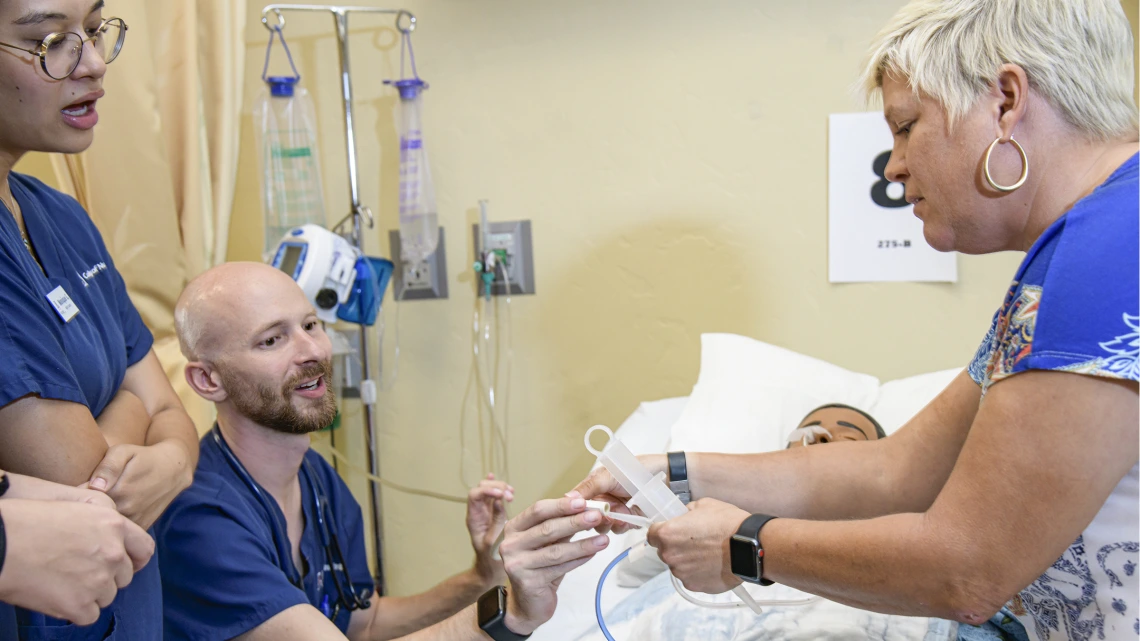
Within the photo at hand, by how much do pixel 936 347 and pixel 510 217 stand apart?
1127 millimetres

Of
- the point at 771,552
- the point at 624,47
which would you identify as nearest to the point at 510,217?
the point at 624,47

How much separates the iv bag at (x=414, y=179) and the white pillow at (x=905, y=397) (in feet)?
3.88

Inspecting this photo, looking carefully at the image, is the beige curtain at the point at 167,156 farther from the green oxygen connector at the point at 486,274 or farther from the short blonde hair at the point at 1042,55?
the short blonde hair at the point at 1042,55

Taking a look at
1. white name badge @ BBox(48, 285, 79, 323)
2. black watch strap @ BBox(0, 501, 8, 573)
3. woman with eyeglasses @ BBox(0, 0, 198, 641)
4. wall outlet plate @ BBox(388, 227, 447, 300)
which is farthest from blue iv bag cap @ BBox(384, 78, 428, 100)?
black watch strap @ BBox(0, 501, 8, 573)

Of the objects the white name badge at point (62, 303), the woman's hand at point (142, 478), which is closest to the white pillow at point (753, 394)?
the woman's hand at point (142, 478)

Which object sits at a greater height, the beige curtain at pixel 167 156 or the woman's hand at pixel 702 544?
the beige curtain at pixel 167 156

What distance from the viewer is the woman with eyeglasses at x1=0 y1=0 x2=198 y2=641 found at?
→ 0.95 meters

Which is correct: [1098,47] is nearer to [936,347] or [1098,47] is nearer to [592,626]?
[592,626]

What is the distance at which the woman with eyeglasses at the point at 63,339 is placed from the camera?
95cm

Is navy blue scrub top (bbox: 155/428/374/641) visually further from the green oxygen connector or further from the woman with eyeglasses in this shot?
the green oxygen connector

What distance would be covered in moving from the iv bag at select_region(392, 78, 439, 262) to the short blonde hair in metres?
1.41

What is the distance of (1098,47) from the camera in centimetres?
92

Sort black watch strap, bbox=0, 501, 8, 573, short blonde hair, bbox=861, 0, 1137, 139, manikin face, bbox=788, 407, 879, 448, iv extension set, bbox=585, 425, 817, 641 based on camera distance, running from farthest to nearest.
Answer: manikin face, bbox=788, 407, 879, 448, iv extension set, bbox=585, 425, 817, 641, short blonde hair, bbox=861, 0, 1137, 139, black watch strap, bbox=0, 501, 8, 573

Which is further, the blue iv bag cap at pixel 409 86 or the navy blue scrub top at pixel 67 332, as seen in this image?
the blue iv bag cap at pixel 409 86
